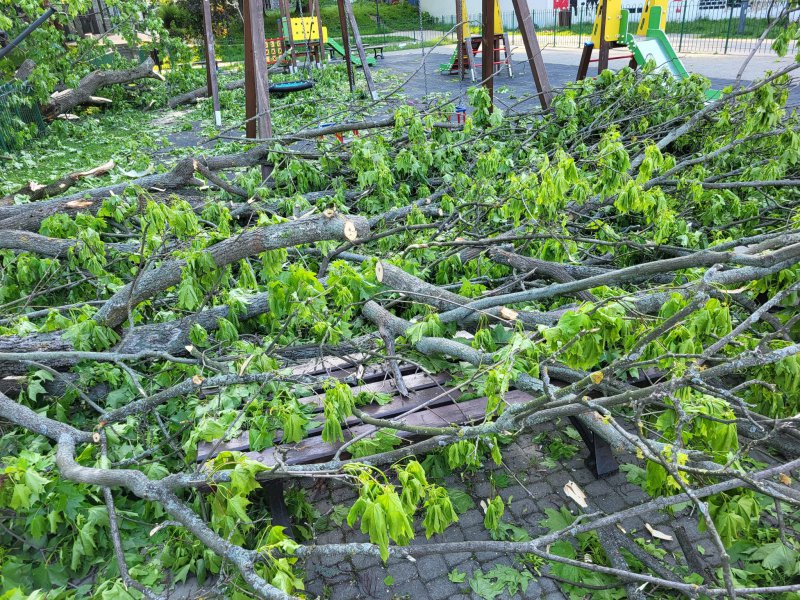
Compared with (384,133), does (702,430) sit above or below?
below

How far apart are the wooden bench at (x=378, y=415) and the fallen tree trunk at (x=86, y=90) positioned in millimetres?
12482

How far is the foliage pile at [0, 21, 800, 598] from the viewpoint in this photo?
2.25m

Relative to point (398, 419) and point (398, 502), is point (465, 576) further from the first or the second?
point (398, 502)

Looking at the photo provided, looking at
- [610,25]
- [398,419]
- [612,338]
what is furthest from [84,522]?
[610,25]

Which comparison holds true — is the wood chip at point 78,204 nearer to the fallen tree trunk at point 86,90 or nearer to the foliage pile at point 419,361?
the foliage pile at point 419,361

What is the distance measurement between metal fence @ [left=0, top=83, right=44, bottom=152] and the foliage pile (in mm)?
6959

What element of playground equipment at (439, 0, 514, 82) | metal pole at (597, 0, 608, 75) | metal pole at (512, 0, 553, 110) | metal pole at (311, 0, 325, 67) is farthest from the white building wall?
metal pole at (512, 0, 553, 110)

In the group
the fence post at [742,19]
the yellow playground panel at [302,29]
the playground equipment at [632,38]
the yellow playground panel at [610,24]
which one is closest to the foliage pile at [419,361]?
the playground equipment at [632,38]

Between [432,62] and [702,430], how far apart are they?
840 inches

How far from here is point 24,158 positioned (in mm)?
10758

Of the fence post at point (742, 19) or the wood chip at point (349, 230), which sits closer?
the wood chip at point (349, 230)

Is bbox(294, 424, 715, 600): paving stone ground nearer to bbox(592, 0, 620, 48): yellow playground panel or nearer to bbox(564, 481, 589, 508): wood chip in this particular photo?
bbox(564, 481, 589, 508): wood chip

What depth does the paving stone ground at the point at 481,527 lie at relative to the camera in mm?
2818

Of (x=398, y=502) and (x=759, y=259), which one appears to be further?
(x=759, y=259)
